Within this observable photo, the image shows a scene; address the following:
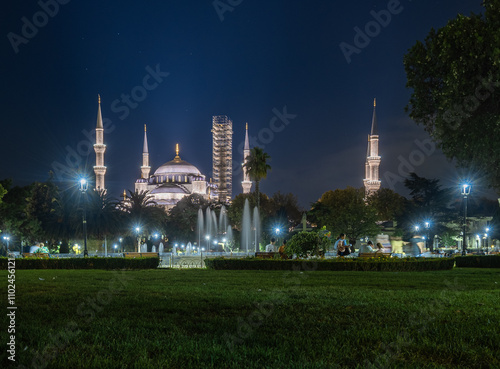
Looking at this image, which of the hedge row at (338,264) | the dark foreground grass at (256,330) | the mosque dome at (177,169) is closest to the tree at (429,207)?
the hedge row at (338,264)

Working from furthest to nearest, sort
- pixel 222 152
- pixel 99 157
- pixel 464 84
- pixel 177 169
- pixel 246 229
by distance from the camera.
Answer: pixel 177 169 → pixel 222 152 → pixel 99 157 → pixel 246 229 → pixel 464 84

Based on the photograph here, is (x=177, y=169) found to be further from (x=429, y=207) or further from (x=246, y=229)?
(x=429, y=207)

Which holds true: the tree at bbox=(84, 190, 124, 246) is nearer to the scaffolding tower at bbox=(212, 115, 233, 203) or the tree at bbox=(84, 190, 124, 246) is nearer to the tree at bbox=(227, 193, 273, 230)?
the tree at bbox=(227, 193, 273, 230)

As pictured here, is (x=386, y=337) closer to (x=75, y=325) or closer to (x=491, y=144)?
(x=75, y=325)

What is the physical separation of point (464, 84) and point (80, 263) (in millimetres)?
14803

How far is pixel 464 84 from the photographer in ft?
43.6

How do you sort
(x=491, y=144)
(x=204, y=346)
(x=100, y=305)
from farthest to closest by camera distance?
(x=491, y=144), (x=100, y=305), (x=204, y=346)

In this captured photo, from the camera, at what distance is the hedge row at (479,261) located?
18.8 m

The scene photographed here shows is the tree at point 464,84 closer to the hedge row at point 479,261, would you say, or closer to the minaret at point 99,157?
the hedge row at point 479,261

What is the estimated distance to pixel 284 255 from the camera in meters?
17.6

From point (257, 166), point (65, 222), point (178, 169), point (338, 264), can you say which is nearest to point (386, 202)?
point (257, 166)

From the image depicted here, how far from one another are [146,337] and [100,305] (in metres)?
2.10

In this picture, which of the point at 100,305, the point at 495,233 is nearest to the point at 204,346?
the point at 100,305

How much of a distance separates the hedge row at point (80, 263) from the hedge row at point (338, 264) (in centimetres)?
326
